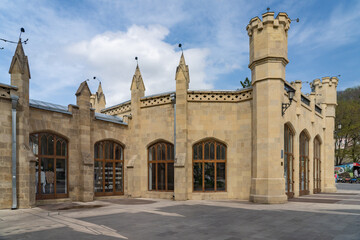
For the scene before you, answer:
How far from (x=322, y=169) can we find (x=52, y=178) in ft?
63.4

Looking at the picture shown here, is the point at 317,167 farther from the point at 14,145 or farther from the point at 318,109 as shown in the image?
the point at 14,145

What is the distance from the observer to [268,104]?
49.4 ft

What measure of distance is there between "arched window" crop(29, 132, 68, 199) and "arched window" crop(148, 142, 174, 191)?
4863 millimetres

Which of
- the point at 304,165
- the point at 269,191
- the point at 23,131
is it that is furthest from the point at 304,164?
the point at 23,131

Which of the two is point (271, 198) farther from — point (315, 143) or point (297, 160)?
point (315, 143)

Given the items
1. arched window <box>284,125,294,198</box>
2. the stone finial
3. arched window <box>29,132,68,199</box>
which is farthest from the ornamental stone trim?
arched window <box>29,132,68,199</box>

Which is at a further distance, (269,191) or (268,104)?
(268,104)

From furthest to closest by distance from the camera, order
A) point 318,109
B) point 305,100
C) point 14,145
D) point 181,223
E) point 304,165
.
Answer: point 318,109 < point 305,100 < point 304,165 < point 14,145 < point 181,223

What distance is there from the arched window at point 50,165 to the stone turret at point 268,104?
936cm

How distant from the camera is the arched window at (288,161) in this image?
17047 mm

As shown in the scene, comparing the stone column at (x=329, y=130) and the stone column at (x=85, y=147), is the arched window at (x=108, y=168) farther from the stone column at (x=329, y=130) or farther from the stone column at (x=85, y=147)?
the stone column at (x=329, y=130)

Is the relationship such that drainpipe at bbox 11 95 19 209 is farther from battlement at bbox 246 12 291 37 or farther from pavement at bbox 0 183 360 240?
battlement at bbox 246 12 291 37

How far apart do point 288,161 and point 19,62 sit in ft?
48.2

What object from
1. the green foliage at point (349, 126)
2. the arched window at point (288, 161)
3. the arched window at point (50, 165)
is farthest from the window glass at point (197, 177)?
the green foliage at point (349, 126)
